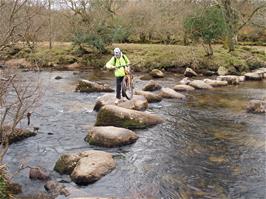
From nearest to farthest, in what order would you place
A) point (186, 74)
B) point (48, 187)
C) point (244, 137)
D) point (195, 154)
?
point (48, 187)
point (195, 154)
point (244, 137)
point (186, 74)

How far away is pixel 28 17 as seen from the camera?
9.04m

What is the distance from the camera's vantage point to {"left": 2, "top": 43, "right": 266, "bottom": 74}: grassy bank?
3356cm

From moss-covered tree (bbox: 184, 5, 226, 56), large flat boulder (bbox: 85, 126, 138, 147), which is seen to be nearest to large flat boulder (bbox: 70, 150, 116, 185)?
large flat boulder (bbox: 85, 126, 138, 147)

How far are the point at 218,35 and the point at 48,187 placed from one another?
26.0m

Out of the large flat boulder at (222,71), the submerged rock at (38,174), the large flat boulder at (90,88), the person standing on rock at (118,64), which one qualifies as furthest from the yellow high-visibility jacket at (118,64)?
the large flat boulder at (222,71)

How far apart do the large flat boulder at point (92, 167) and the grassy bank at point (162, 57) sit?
20.8m

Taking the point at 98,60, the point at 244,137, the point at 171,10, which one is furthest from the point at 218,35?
the point at 244,137

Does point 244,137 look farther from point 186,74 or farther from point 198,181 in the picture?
point 186,74

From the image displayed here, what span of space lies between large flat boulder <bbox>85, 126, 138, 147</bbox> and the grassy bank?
18599mm

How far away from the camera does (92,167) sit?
1123 cm

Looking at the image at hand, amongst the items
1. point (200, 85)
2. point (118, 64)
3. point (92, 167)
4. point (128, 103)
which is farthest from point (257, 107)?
point (92, 167)

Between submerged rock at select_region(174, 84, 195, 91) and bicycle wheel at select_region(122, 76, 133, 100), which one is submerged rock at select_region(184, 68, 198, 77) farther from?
bicycle wheel at select_region(122, 76, 133, 100)

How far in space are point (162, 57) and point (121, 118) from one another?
2035 centimetres

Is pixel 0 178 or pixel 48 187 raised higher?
pixel 0 178
